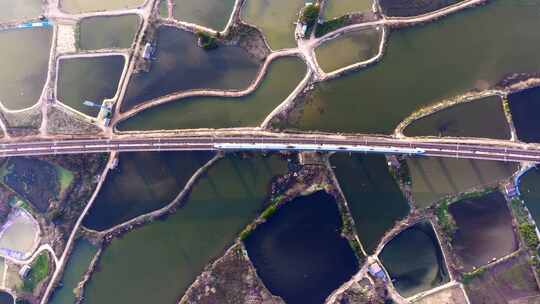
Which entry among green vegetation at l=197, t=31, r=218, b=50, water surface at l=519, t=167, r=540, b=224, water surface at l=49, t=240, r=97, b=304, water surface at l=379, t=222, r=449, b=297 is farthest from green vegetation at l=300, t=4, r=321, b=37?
water surface at l=49, t=240, r=97, b=304

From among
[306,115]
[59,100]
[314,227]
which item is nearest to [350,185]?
[314,227]

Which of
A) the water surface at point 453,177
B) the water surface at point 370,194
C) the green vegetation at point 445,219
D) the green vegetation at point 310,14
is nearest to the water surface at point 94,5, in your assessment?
the green vegetation at point 310,14

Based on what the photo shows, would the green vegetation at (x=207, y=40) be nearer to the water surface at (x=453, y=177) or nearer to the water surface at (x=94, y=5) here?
the water surface at (x=94, y=5)

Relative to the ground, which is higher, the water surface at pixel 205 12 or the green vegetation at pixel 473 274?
the water surface at pixel 205 12

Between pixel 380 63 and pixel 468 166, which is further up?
pixel 380 63

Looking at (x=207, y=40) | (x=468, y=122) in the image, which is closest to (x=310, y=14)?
(x=207, y=40)

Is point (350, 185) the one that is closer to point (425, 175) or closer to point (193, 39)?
point (425, 175)
